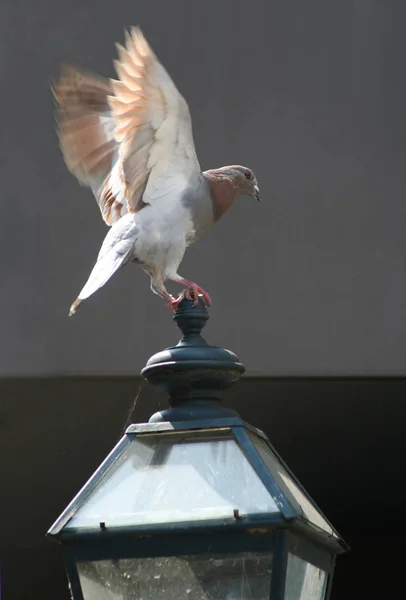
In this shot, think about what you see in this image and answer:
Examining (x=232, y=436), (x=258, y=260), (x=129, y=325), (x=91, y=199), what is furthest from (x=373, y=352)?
(x=232, y=436)

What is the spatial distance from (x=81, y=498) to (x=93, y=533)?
0.09 m

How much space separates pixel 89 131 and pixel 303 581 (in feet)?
8.55

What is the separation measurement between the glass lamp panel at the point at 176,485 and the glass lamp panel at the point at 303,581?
0.40 ft

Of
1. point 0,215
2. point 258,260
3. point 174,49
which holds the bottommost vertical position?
point 258,260

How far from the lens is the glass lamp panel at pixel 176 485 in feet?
5.13

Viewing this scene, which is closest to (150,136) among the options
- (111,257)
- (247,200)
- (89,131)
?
(89,131)

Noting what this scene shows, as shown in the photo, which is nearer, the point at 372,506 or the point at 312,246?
the point at 312,246

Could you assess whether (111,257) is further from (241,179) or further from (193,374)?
(193,374)

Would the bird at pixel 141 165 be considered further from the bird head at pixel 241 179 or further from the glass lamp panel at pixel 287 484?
the glass lamp panel at pixel 287 484

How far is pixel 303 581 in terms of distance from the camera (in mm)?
1643

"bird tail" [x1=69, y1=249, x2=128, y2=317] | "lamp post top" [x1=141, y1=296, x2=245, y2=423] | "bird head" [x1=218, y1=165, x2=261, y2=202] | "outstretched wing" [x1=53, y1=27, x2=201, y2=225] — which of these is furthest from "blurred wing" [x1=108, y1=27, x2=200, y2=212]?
"lamp post top" [x1=141, y1=296, x2=245, y2=423]

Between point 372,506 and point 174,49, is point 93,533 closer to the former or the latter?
point 174,49

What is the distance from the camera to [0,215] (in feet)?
15.8

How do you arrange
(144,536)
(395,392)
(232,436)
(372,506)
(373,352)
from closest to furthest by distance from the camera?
1. (144,536)
2. (232,436)
3. (373,352)
4. (395,392)
5. (372,506)
